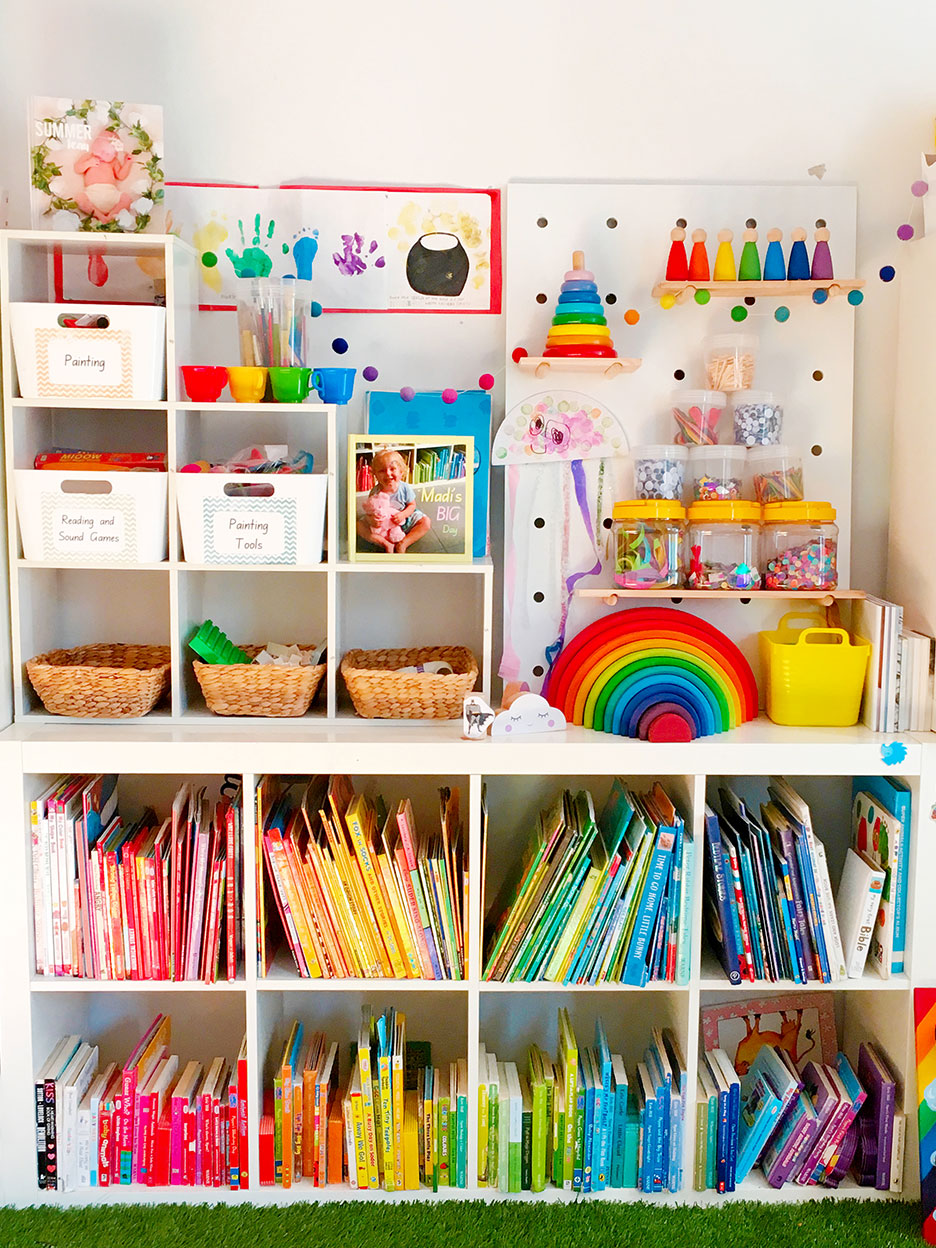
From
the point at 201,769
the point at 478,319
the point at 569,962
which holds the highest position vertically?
the point at 478,319

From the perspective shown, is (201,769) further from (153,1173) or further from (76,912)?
(153,1173)

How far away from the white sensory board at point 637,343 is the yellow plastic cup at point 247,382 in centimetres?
46

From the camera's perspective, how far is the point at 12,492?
2.00 metres

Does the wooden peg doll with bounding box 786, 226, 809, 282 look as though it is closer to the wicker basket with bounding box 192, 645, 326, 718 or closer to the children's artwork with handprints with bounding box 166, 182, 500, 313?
the children's artwork with handprints with bounding box 166, 182, 500, 313

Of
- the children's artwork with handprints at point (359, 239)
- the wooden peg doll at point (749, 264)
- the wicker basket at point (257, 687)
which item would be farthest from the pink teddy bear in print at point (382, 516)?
the wooden peg doll at point (749, 264)

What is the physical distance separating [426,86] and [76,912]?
1613 millimetres

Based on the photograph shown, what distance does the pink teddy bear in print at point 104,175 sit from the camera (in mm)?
1928

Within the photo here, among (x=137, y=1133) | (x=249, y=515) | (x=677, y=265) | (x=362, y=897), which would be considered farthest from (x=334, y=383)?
(x=137, y=1133)

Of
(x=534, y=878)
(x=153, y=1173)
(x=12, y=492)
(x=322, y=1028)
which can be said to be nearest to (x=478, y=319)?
(x=12, y=492)

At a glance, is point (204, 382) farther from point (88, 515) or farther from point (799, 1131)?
point (799, 1131)

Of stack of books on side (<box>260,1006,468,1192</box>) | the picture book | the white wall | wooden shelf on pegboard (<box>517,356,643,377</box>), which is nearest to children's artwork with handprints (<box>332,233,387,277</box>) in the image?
the white wall

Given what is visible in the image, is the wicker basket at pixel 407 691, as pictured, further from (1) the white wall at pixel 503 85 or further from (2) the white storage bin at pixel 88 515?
(1) the white wall at pixel 503 85

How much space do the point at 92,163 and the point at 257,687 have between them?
0.93m

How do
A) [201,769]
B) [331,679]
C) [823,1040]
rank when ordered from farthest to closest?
[823,1040], [331,679], [201,769]
